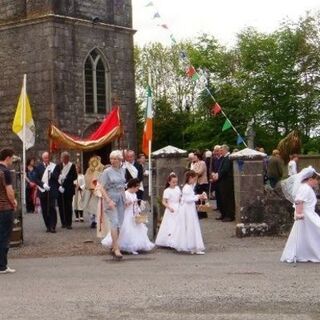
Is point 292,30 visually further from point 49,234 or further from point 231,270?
point 231,270

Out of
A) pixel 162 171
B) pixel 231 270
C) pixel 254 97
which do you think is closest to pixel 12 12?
pixel 254 97

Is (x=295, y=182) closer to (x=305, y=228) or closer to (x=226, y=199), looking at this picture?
(x=305, y=228)

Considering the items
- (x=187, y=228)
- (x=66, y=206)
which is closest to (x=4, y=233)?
(x=187, y=228)

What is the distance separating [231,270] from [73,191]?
27.4 feet

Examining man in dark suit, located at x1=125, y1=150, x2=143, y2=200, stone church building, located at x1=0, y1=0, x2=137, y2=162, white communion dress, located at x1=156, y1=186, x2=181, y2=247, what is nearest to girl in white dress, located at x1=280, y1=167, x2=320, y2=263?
white communion dress, located at x1=156, y1=186, x2=181, y2=247

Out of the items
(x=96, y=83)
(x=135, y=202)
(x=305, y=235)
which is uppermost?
(x=96, y=83)

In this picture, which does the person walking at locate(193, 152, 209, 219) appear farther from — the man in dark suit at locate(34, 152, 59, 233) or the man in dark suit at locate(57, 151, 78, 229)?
the man in dark suit at locate(34, 152, 59, 233)

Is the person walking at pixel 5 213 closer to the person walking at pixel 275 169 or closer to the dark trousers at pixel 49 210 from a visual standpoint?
the dark trousers at pixel 49 210

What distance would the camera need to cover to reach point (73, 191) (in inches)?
756

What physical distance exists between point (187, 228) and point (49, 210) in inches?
197

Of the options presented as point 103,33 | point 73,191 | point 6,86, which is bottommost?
point 73,191

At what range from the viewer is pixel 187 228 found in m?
14.3

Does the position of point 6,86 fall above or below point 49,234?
above

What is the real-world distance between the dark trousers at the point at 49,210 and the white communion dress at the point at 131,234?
4.16 metres
